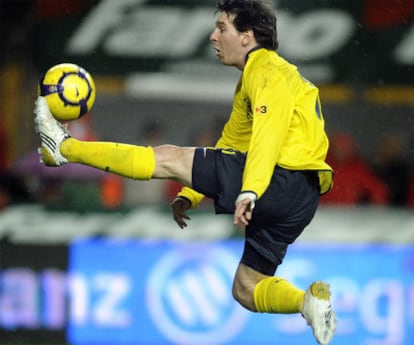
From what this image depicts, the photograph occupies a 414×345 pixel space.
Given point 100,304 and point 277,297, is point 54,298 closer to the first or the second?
point 100,304

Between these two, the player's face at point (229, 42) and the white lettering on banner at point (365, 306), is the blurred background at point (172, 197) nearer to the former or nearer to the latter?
the white lettering on banner at point (365, 306)

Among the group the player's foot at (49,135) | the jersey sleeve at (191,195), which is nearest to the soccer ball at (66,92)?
the player's foot at (49,135)

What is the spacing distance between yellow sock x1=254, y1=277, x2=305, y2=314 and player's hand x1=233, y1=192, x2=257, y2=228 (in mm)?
754

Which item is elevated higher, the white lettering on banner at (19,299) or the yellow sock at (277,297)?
the white lettering on banner at (19,299)

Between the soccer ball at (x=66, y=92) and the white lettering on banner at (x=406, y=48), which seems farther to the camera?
the white lettering on banner at (x=406, y=48)

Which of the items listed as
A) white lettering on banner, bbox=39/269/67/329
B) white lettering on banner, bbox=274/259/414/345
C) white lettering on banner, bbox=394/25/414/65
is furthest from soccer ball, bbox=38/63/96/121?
A: white lettering on banner, bbox=394/25/414/65

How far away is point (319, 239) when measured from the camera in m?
11.4

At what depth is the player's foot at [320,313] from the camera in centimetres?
718

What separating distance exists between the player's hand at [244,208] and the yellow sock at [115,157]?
66 centimetres

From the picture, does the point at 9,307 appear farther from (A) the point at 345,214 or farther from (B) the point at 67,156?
(B) the point at 67,156

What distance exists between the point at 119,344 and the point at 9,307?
1.05 metres

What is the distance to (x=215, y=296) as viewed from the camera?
1134 centimetres

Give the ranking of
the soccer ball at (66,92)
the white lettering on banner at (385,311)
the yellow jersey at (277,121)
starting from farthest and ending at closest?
the white lettering on banner at (385,311) < the soccer ball at (66,92) < the yellow jersey at (277,121)

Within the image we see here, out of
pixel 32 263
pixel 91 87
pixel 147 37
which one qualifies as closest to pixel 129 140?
pixel 147 37
